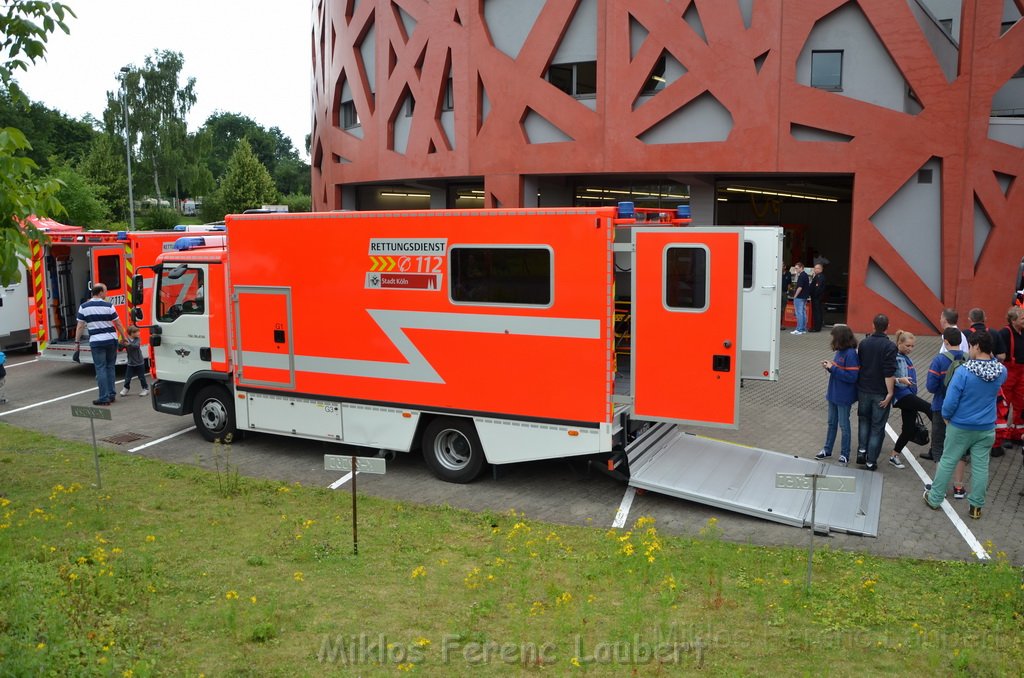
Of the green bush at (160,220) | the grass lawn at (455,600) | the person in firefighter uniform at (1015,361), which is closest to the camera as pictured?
the grass lawn at (455,600)

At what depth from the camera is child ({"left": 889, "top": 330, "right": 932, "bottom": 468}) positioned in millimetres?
9656

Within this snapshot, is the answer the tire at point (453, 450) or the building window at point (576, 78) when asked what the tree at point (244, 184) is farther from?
the tire at point (453, 450)

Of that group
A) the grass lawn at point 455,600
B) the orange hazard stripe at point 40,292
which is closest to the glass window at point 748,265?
the grass lawn at point 455,600

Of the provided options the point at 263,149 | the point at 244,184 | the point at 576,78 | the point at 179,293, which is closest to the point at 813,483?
the point at 179,293

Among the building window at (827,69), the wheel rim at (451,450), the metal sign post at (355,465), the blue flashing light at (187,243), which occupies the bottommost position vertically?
the wheel rim at (451,450)

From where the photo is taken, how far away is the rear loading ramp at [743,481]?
8.15 meters

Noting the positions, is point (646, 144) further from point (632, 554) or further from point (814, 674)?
point (814, 674)

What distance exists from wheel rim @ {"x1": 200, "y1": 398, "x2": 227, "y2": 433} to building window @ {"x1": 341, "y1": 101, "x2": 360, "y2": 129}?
19.9 m

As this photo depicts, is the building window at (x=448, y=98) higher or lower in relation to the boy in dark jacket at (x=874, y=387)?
higher

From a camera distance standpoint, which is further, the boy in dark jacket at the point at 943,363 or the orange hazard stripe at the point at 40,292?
the orange hazard stripe at the point at 40,292

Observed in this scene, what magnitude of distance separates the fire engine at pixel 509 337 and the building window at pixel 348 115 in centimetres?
1973

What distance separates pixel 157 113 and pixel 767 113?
49.6 meters

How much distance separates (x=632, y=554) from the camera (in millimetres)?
7113

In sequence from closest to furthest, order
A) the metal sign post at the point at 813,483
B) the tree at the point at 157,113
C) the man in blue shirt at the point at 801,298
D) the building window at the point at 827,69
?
the metal sign post at the point at 813,483, the building window at the point at 827,69, the man in blue shirt at the point at 801,298, the tree at the point at 157,113
